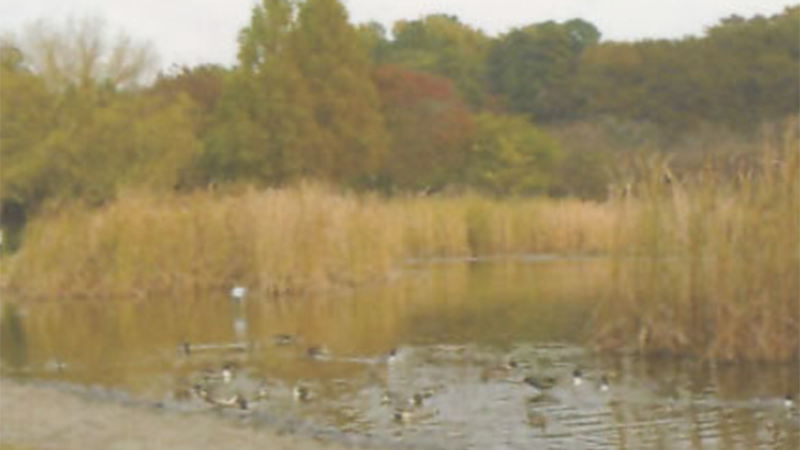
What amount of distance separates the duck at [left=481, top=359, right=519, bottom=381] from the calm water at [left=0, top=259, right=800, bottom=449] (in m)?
0.03

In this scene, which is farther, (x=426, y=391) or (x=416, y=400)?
(x=426, y=391)

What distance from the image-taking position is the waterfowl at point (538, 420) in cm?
1113

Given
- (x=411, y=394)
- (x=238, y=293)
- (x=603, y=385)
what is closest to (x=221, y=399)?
(x=411, y=394)

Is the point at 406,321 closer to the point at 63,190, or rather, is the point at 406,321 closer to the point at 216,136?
the point at 63,190

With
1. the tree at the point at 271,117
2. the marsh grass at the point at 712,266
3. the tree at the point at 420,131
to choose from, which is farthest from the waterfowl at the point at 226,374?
the tree at the point at 420,131

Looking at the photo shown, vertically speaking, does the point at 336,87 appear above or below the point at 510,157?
above

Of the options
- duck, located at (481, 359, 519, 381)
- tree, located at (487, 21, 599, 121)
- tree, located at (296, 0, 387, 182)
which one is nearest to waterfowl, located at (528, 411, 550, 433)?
duck, located at (481, 359, 519, 381)

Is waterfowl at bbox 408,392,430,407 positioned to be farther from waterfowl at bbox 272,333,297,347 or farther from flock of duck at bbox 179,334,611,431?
waterfowl at bbox 272,333,297,347

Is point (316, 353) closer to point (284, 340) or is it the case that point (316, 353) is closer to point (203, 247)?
point (284, 340)

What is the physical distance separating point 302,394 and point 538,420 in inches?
98.2

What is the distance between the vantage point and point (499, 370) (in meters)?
14.1

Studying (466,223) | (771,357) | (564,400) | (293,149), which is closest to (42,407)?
(564,400)

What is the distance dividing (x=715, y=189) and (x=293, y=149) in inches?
1234

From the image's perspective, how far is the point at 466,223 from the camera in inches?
1330
